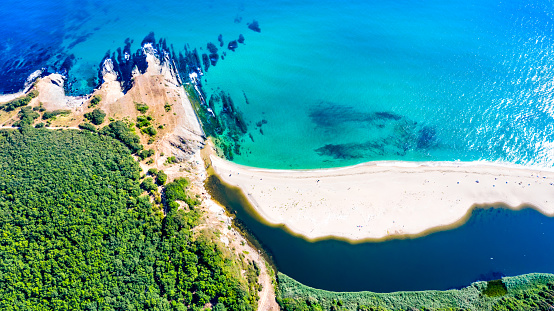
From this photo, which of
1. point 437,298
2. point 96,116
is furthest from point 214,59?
point 437,298

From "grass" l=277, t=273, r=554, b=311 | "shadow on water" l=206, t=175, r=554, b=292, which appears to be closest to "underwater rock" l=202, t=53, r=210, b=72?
"shadow on water" l=206, t=175, r=554, b=292

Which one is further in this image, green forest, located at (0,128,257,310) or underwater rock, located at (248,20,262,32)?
underwater rock, located at (248,20,262,32)

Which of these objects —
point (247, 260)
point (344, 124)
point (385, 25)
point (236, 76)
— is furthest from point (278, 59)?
point (247, 260)

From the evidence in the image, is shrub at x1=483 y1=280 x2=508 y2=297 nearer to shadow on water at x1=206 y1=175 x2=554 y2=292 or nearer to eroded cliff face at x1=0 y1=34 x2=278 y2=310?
shadow on water at x1=206 y1=175 x2=554 y2=292

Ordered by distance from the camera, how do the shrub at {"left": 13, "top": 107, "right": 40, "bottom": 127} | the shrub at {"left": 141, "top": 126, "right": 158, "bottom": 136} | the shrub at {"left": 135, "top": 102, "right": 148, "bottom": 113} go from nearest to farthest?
1. the shrub at {"left": 13, "top": 107, "right": 40, "bottom": 127}
2. the shrub at {"left": 141, "top": 126, "right": 158, "bottom": 136}
3. the shrub at {"left": 135, "top": 102, "right": 148, "bottom": 113}

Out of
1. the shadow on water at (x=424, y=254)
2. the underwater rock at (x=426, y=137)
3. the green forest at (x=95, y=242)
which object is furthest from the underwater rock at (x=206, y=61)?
the underwater rock at (x=426, y=137)

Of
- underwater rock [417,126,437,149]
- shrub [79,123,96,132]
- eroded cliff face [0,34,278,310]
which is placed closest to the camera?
eroded cliff face [0,34,278,310]

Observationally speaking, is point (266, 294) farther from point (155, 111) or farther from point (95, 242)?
point (155, 111)
